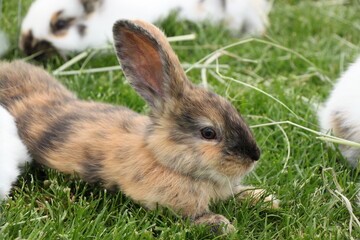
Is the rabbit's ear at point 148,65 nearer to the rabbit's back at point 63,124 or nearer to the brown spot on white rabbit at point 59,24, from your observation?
the rabbit's back at point 63,124

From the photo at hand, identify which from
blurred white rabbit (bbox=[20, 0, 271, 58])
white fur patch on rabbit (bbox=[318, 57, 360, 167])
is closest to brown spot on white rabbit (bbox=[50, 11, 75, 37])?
blurred white rabbit (bbox=[20, 0, 271, 58])

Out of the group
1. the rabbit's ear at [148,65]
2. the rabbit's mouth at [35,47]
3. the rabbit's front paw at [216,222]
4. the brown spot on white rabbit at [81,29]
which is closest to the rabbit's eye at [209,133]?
the rabbit's ear at [148,65]

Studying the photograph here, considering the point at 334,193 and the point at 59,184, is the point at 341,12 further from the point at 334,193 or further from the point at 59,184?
the point at 59,184

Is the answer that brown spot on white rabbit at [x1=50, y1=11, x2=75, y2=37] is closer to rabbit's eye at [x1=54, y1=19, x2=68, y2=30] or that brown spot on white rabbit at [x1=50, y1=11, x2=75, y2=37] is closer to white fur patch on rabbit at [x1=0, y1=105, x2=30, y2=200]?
rabbit's eye at [x1=54, y1=19, x2=68, y2=30]

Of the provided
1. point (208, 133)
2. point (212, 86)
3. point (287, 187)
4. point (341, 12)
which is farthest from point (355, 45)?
point (208, 133)

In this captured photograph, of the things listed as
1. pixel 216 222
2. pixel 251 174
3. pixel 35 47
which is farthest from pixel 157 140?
pixel 35 47

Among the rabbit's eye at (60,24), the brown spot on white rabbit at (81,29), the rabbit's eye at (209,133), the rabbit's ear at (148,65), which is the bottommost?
the brown spot on white rabbit at (81,29)
